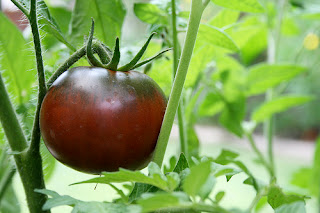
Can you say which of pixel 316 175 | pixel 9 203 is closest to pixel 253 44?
pixel 316 175

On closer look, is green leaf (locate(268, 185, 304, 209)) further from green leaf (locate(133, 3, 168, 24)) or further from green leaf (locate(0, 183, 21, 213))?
A: green leaf (locate(0, 183, 21, 213))

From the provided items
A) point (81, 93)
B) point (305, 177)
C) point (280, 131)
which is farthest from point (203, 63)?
point (280, 131)

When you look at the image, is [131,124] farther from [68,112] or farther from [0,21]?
[0,21]

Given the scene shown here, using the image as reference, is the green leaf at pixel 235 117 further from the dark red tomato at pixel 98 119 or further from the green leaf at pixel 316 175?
the dark red tomato at pixel 98 119

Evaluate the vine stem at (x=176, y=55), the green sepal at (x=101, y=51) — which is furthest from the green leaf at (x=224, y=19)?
the green sepal at (x=101, y=51)

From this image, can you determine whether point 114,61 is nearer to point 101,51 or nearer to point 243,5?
point 101,51
